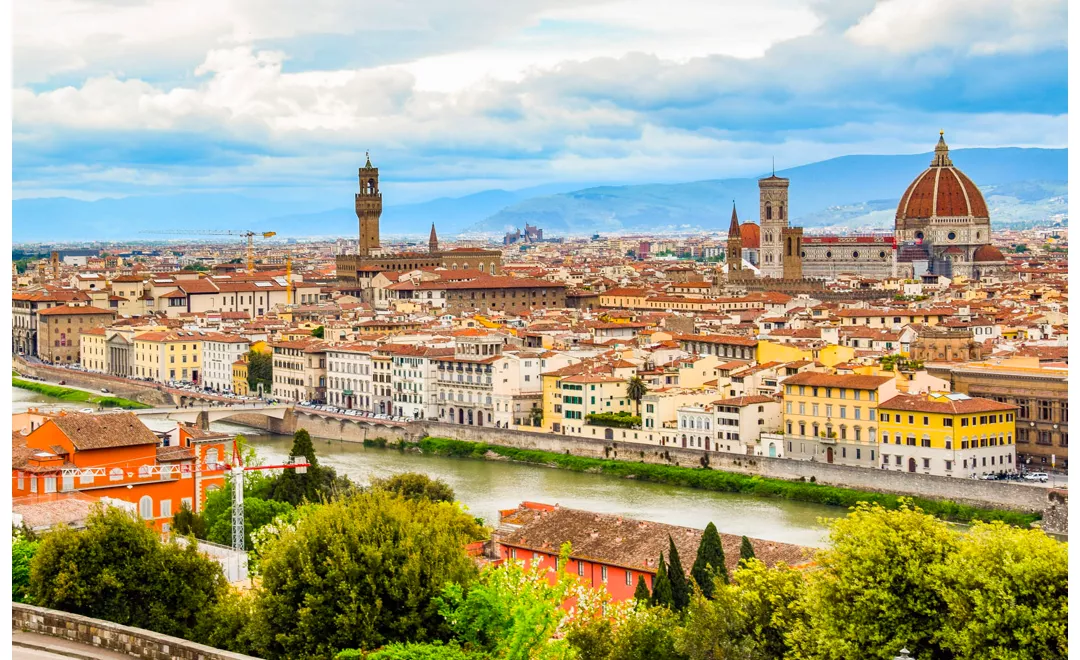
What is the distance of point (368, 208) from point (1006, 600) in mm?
42369

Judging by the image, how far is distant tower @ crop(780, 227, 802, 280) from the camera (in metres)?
46.8

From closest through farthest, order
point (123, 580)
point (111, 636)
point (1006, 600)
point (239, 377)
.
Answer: point (111, 636) < point (1006, 600) < point (123, 580) < point (239, 377)

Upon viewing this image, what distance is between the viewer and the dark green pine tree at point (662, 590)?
8883mm

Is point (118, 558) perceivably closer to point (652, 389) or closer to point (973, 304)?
point (652, 389)

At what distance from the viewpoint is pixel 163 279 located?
40062 millimetres

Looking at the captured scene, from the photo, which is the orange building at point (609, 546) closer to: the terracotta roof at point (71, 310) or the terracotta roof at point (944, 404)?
the terracotta roof at point (944, 404)

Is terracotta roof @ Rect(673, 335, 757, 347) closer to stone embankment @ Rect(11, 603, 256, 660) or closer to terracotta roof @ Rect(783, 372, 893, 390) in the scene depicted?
terracotta roof @ Rect(783, 372, 893, 390)

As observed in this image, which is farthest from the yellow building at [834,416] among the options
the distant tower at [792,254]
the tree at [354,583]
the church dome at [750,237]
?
the church dome at [750,237]

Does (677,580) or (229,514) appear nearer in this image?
(677,580)

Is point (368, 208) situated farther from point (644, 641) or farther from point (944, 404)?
point (644, 641)

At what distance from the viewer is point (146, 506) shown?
39.8 feet

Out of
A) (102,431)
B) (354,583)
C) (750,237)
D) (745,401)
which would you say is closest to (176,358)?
(745,401)

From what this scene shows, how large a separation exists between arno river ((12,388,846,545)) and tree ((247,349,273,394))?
538 cm

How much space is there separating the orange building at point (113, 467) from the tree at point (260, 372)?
39.0 ft
